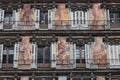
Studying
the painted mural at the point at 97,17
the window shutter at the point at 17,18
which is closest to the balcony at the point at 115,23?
the painted mural at the point at 97,17

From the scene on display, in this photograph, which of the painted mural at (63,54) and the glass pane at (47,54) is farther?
the glass pane at (47,54)

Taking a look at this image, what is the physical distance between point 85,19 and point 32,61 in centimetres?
616

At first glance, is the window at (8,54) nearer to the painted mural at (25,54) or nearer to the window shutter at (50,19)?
the painted mural at (25,54)

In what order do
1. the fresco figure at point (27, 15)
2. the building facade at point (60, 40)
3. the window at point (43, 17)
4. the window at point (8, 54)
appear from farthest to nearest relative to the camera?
the window at point (43, 17) → the fresco figure at point (27, 15) → the window at point (8, 54) → the building facade at point (60, 40)

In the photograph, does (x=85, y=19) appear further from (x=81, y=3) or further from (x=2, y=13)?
(x=2, y=13)

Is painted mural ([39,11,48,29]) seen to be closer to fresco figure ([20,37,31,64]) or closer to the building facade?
the building facade

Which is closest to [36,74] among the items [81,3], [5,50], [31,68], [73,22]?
[31,68]

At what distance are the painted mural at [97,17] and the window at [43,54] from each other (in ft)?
14.8

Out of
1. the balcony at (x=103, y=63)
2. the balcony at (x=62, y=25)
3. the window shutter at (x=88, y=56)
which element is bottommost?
the balcony at (x=103, y=63)

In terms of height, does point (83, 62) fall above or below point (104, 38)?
below

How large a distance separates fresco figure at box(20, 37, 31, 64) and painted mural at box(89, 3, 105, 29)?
19.2 feet

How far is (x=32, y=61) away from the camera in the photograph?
105 feet

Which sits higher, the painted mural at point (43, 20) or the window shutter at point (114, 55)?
the painted mural at point (43, 20)

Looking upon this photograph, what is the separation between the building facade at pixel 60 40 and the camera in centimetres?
3158
